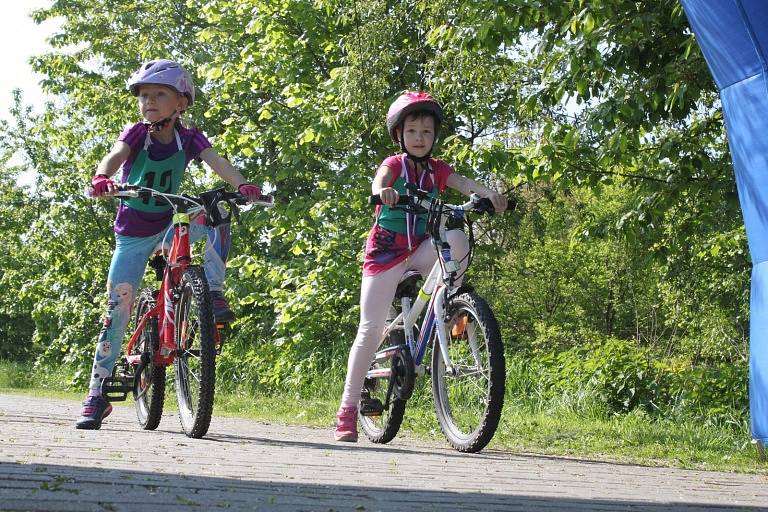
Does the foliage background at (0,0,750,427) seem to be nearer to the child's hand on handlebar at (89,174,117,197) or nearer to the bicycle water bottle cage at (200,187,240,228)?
the bicycle water bottle cage at (200,187,240,228)

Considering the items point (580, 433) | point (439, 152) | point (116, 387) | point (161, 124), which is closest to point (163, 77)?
point (161, 124)

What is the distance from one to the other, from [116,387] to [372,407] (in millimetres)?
1549

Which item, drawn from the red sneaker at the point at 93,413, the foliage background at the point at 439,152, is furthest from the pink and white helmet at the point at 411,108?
the foliage background at the point at 439,152

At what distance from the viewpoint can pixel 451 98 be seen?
14.6 m

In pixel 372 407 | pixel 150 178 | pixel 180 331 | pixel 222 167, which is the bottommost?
pixel 372 407

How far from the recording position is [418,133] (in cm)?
649

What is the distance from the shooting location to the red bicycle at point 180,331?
6.06 metres

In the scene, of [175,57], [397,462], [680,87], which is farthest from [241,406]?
[175,57]

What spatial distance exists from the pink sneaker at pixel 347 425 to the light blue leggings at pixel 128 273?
40.4 inches

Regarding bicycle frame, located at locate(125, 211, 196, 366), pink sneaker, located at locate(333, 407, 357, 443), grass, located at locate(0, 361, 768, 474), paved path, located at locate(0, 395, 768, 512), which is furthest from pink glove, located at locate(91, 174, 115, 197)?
grass, located at locate(0, 361, 768, 474)

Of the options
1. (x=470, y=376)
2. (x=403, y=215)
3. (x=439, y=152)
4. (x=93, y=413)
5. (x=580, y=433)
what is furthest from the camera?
(x=439, y=152)

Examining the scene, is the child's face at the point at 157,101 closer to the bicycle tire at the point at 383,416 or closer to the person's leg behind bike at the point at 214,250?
the person's leg behind bike at the point at 214,250

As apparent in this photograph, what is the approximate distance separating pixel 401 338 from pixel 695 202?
19.6 feet

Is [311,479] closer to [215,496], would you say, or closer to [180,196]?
[215,496]
